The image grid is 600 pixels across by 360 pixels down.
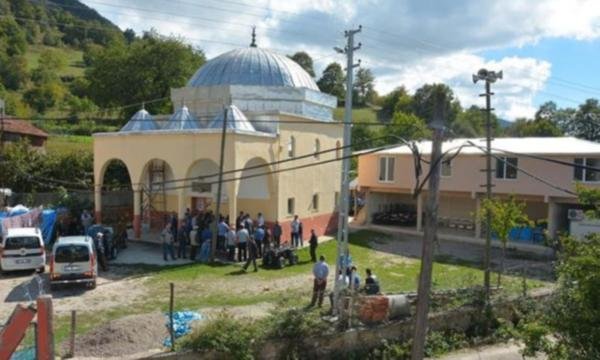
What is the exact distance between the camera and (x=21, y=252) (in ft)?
70.0

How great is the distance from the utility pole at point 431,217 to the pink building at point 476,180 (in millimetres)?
16805

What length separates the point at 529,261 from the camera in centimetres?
2809

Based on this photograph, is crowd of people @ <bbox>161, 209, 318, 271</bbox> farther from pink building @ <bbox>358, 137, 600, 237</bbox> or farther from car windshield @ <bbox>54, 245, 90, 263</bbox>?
pink building @ <bbox>358, 137, 600, 237</bbox>

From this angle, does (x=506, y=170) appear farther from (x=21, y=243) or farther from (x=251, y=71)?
(x=21, y=243)

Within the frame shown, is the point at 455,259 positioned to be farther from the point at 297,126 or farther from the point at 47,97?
the point at 47,97

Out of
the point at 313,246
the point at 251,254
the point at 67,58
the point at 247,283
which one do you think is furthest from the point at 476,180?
the point at 67,58

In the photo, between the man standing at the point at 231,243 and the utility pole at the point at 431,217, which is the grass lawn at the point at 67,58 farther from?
the utility pole at the point at 431,217

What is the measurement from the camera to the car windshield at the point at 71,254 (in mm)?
19422

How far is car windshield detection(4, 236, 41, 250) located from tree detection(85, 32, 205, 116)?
41145 millimetres

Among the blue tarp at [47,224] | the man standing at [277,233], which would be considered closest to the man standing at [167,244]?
the man standing at [277,233]

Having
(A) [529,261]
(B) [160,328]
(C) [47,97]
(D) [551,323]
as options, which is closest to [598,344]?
(D) [551,323]

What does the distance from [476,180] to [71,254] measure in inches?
865

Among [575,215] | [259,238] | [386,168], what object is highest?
[386,168]

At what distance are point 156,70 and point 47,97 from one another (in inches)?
1097
